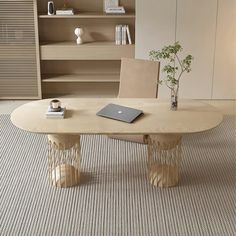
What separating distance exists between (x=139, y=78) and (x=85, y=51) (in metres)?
1.46

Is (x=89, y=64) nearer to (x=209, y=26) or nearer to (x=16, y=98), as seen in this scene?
(x=16, y=98)

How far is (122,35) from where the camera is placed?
553 centimetres

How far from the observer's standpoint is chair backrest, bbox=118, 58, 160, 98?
414cm

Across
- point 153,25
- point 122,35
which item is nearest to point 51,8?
point 122,35

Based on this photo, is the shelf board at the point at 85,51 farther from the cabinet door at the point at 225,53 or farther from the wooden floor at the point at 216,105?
the cabinet door at the point at 225,53

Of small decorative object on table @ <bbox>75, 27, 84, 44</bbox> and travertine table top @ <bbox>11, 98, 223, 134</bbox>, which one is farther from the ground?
small decorative object on table @ <bbox>75, 27, 84, 44</bbox>

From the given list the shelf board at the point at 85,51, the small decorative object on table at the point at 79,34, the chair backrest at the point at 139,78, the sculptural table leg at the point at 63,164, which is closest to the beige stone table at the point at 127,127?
→ the sculptural table leg at the point at 63,164

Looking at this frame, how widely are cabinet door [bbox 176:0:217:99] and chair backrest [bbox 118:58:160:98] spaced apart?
1.30m

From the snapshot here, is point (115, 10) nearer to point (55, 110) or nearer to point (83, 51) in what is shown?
point (83, 51)

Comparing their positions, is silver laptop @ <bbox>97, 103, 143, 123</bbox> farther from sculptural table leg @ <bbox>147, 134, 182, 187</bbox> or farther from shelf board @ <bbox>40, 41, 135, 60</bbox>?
shelf board @ <bbox>40, 41, 135, 60</bbox>

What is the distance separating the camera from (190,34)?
5.32m

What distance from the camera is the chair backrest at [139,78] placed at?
414 centimetres

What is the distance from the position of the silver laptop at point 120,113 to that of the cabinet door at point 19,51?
2139 millimetres

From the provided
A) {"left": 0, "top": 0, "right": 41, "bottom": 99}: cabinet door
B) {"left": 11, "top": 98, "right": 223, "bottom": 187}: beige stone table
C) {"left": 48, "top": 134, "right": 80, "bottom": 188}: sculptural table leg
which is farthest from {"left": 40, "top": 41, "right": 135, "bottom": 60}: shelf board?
{"left": 48, "top": 134, "right": 80, "bottom": 188}: sculptural table leg
